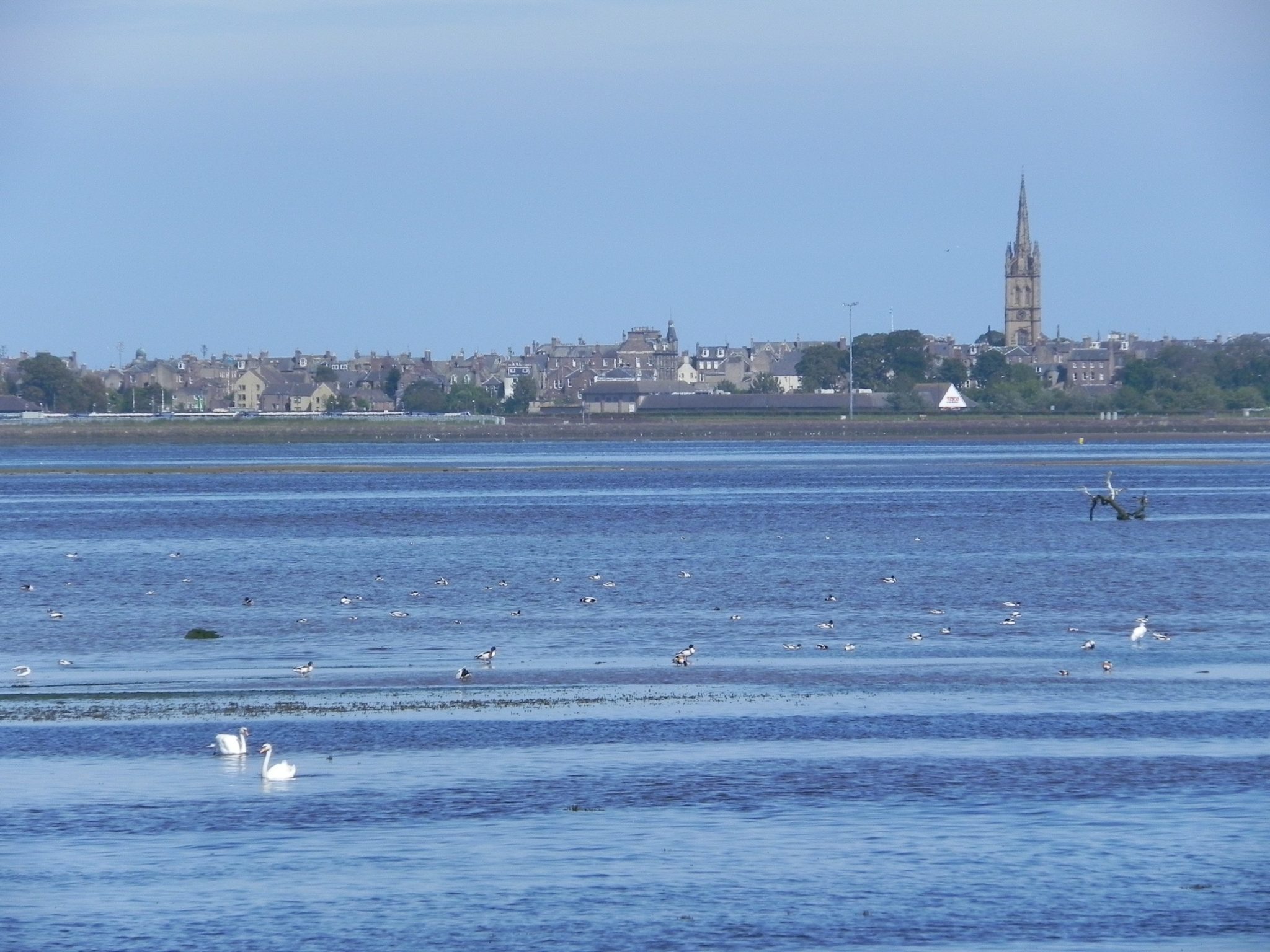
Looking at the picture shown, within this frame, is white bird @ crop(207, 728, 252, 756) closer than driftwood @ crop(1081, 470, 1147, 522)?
Yes

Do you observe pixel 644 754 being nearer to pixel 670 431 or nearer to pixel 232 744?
pixel 232 744

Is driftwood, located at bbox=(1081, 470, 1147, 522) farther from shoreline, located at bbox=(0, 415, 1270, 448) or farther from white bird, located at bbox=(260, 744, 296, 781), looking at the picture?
shoreline, located at bbox=(0, 415, 1270, 448)

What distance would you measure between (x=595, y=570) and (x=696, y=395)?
6201 inches

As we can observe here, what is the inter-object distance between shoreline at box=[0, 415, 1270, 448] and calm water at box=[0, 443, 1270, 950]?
372 feet

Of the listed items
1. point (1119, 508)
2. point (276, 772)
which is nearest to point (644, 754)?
point (276, 772)

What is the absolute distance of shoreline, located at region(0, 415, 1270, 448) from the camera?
156m

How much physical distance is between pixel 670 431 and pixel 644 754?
146674 mm

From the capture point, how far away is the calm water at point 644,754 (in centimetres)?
1366

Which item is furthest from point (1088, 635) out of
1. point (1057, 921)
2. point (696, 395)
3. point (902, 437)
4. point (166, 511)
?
point (696, 395)

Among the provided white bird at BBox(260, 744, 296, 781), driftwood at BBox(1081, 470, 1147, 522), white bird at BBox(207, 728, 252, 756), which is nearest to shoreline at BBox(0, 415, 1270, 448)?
driftwood at BBox(1081, 470, 1147, 522)

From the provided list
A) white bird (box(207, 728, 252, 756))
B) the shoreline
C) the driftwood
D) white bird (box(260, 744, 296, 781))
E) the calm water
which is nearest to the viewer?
the calm water

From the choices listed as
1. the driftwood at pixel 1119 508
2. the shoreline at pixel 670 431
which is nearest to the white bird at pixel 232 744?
the driftwood at pixel 1119 508

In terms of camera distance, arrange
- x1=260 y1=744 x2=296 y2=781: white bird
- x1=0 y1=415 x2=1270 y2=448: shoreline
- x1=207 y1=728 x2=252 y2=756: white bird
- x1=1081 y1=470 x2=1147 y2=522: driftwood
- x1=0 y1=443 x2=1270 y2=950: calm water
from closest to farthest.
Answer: x1=0 y1=443 x2=1270 y2=950: calm water → x1=260 y1=744 x2=296 y2=781: white bird → x1=207 y1=728 x2=252 y2=756: white bird → x1=1081 y1=470 x2=1147 y2=522: driftwood → x1=0 y1=415 x2=1270 y2=448: shoreline

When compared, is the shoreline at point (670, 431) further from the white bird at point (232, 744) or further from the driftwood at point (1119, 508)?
the white bird at point (232, 744)
